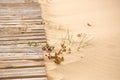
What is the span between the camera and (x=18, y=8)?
18.7 feet

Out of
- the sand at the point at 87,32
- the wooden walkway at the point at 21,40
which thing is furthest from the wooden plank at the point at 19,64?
the sand at the point at 87,32

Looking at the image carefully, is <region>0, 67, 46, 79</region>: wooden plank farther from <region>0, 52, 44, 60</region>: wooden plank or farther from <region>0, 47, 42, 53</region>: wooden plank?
<region>0, 47, 42, 53</region>: wooden plank

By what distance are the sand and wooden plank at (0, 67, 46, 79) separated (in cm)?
21

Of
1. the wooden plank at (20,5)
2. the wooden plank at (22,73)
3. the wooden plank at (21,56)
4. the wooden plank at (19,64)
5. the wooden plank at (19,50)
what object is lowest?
the wooden plank at (22,73)

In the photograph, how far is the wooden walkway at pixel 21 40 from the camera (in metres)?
3.85

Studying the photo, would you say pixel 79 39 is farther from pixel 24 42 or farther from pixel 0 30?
pixel 0 30

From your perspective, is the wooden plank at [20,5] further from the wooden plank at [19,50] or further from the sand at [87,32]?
the wooden plank at [19,50]

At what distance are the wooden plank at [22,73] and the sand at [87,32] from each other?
21 cm

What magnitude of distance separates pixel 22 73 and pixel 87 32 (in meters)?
1.94

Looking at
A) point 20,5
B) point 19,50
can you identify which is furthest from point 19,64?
point 20,5

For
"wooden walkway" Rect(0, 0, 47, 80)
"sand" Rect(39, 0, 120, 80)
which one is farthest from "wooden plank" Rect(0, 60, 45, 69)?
"sand" Rect(39, 0, 120, 80)

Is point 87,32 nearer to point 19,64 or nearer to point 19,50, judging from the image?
point 19,50

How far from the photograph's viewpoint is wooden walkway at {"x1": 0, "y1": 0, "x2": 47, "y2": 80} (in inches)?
152

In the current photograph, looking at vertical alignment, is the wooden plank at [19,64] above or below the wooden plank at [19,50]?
below
